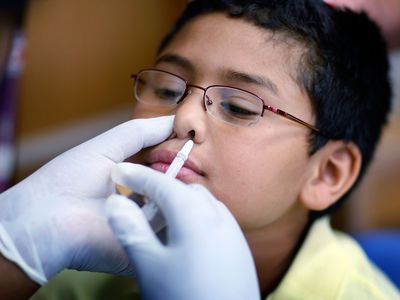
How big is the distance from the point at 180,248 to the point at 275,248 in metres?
0.45

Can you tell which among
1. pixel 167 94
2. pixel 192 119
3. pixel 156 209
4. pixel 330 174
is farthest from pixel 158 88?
pixel 330 174

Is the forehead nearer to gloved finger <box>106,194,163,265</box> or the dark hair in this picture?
the dark hair

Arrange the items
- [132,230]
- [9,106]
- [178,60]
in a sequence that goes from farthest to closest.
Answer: [9,106] < [178,60] < [132,230]

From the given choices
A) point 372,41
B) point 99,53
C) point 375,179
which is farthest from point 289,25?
point 375,179

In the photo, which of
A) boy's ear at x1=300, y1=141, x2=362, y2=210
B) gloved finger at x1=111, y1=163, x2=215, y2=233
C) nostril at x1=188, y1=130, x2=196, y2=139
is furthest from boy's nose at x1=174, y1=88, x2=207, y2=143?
boy's ear at x1=300, y1=141, x2=362, y2=210

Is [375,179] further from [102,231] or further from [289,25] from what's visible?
[102,231]

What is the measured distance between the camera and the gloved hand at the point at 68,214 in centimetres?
62

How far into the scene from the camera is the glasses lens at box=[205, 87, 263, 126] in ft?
2.55

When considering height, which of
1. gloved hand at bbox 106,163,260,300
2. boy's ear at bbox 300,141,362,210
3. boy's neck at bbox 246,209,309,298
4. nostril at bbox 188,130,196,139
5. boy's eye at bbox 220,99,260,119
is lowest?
boy's neck at bbox 246,209,309,298

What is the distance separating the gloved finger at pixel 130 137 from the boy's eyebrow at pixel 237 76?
0.36ft

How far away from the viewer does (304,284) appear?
92cm

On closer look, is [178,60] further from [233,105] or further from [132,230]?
[132,230]

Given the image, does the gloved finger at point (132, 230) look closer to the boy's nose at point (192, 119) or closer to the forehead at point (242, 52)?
the boy's nose at point (192, 119)

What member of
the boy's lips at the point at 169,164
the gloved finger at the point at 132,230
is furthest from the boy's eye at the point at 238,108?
the gloved finger at the point at 132,230
